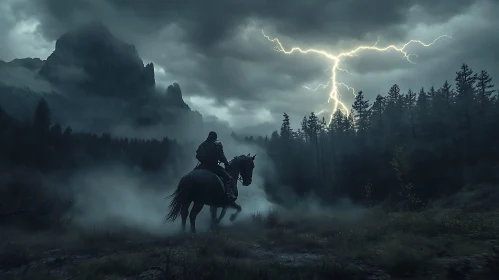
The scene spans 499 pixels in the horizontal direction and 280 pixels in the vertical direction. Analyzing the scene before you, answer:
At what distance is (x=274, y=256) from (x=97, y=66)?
147159 mm

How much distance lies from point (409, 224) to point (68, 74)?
139 metres

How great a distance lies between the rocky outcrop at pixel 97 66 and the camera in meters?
126

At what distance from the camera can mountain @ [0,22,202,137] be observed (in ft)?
392

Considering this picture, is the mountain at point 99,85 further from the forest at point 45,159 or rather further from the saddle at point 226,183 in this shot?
the saddle at point 226,183

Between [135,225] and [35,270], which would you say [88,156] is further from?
[35,270]

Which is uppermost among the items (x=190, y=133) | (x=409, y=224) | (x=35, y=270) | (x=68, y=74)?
(x=68, y=74)

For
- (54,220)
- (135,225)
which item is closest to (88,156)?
(54,220)

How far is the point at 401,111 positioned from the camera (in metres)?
75.8

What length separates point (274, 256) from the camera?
9828 millimetres

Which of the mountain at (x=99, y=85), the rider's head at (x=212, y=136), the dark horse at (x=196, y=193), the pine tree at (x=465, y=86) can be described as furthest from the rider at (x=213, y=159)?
the mountain at (x=99, y=85)

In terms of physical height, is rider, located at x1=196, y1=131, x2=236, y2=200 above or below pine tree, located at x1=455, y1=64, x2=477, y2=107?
below

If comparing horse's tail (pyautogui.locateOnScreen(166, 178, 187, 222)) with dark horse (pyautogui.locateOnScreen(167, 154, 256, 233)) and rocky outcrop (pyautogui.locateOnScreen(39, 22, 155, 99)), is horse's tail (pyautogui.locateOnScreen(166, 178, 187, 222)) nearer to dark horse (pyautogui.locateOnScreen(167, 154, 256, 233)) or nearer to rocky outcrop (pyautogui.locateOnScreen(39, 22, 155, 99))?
dark horse (pyautogui.locateOnScreen(167, 154, 256, 233))

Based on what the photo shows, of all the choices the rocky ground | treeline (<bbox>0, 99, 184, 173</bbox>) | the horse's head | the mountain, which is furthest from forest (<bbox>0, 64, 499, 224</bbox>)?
the mountain

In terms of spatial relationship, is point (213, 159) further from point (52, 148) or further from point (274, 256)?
point (52, 148)
